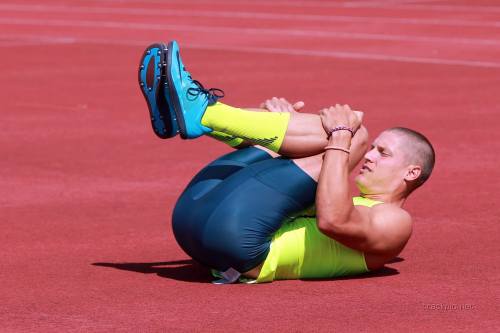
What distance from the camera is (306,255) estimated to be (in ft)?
23.2

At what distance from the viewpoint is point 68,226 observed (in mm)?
8844

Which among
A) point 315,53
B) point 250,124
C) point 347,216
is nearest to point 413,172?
point 347,216

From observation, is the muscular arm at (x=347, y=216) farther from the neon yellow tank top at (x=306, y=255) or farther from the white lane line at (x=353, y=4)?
the white lane line at (x=353, y=4)

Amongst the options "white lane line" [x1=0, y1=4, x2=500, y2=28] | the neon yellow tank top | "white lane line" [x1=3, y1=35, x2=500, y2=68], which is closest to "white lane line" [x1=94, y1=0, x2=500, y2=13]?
"white lane line" [x1=0, y1=4, x2=500, y2=28]

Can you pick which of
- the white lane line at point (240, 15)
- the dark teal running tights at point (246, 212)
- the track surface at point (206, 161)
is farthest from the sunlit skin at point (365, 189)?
the white lane line at point (240, 15)

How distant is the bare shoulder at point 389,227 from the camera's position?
22.8 ft

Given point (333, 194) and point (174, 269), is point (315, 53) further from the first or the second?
point (333, 194)

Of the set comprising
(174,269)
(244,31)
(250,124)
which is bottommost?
(174,269)

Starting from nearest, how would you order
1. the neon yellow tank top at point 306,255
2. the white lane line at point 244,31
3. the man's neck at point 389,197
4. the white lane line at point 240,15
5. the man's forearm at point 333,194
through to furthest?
1. the man's forearm at point 333,194
2. the neon yellow tank top at point 306,255
3. the man's neck at point 389,197
4. the white lane line at point 244,31
5. the white lane line at point 240,15

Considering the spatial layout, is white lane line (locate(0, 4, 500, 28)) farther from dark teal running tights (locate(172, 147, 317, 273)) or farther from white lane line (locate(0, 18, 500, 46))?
dark teal running tights (locate(172, 147, 317, 273))

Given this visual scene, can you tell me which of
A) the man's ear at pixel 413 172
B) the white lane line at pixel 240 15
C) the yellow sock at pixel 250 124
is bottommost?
the man's ear at pixel 413 172

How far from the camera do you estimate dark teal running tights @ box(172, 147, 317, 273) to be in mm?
6891

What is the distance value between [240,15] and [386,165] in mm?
20261

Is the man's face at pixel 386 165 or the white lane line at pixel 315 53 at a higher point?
the white lane line at pixel 315 53
